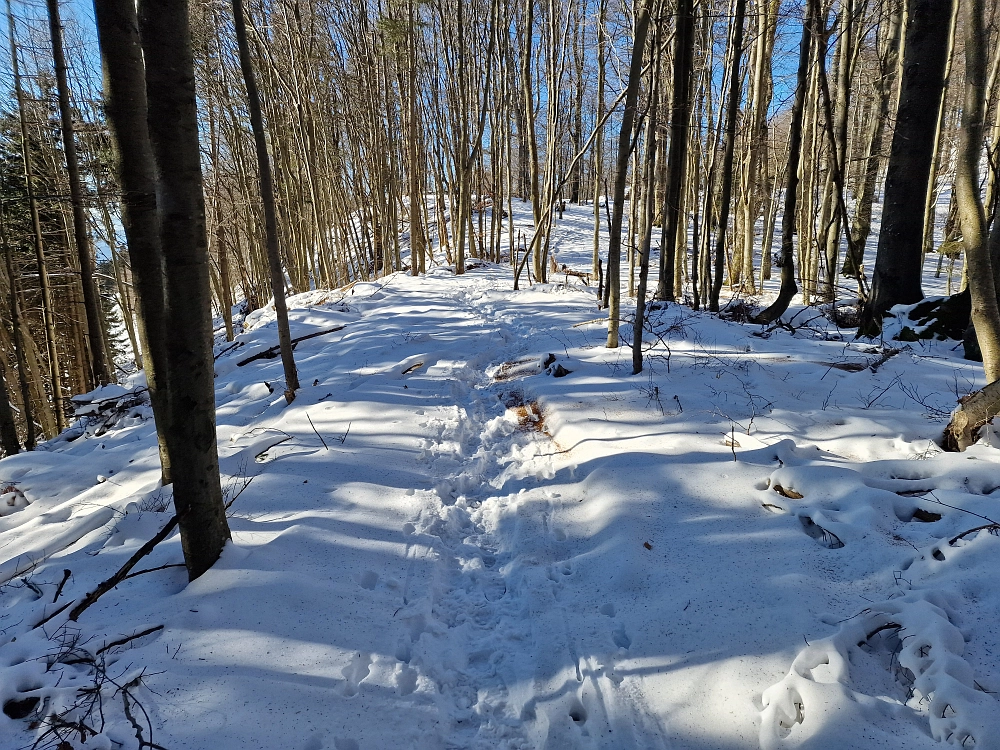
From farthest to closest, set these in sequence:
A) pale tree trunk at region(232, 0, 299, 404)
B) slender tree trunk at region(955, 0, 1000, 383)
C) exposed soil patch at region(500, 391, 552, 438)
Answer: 1. exposed soil patch at region(500, 391, 552, 438)
2. pale tree trunk at region(232, 0, 299, 404)
3. slender tree trunk at region(955, 0, 1000, 383)

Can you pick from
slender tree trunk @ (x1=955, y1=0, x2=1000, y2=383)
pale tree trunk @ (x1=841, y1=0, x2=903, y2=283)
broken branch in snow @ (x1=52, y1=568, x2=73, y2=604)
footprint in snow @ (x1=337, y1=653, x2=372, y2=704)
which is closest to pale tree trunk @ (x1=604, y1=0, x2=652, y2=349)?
slender tree trunk @ (x1=955, y1=0, x2=1000, y2=383)

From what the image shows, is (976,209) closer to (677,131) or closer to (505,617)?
(505,617)

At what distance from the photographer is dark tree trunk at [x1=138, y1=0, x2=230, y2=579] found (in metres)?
2.41

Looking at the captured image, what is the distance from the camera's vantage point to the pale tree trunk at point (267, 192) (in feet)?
16.4

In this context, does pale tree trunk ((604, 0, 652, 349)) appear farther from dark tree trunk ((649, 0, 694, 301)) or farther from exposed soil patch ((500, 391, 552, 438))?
exposed soil patch ((500, 391, 552, 438))

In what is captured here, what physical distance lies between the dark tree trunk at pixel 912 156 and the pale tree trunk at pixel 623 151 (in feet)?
10.1

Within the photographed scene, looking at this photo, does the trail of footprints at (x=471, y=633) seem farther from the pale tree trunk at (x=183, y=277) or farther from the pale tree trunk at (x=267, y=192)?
the pale tree trunk at (x=267, y=192)

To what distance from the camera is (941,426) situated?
141 inches

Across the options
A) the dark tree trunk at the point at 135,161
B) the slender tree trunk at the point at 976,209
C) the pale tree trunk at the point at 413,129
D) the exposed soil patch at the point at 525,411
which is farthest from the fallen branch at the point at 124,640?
the pale tree trunk at the point at 413,129

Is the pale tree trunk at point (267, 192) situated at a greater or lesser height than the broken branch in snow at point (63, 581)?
greater

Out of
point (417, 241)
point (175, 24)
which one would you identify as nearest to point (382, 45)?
point (417, 241)

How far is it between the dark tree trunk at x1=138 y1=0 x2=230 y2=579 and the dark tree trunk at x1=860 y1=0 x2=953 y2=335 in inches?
273

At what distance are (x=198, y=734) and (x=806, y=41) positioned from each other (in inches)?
400

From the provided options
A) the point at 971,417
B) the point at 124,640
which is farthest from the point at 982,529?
the point at 124,640
